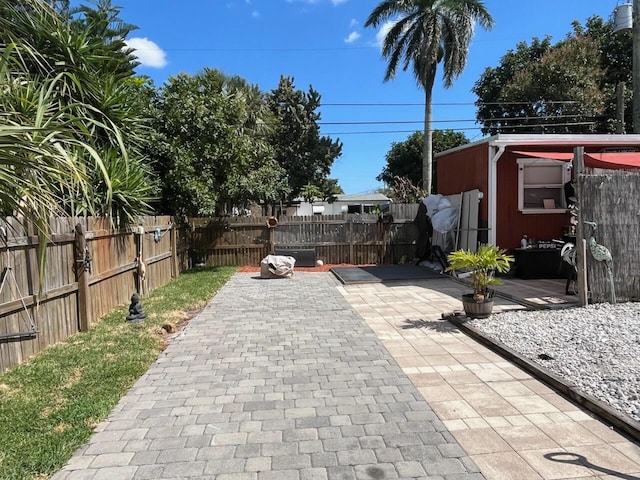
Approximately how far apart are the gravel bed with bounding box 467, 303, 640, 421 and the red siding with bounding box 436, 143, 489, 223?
4.78 m

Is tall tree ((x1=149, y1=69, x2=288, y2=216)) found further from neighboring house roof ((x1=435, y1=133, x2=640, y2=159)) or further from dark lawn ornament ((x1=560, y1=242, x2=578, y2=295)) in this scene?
dark lawn ornament ((x1=560, y1=242, x2=578, y2=295))

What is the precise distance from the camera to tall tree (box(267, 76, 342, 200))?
90.6 feet

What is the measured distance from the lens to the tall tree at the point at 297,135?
27.6 meters

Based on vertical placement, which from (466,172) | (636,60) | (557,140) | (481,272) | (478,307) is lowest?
(478,307)

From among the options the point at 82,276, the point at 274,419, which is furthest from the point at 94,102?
the point at 274,419

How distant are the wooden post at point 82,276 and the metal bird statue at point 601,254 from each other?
267 inches

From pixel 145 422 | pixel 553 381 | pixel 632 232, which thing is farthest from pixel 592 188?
pixel 145 422

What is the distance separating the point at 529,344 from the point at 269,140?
2386 cm

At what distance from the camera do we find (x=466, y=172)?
1133cm

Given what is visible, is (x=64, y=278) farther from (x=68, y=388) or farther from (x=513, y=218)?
(x=513, y=218)

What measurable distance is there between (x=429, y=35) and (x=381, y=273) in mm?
13478

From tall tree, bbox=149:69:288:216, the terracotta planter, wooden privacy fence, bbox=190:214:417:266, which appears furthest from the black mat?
the terracotta planter

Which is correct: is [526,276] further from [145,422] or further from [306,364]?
[145,422]

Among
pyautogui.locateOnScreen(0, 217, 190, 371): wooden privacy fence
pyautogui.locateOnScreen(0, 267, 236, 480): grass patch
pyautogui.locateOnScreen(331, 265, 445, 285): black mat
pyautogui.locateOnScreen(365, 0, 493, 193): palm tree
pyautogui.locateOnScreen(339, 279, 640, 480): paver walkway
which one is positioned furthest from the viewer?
pyautogui.locateOnScreen(365, 0, 493, 193): palm tree
